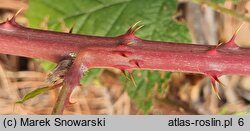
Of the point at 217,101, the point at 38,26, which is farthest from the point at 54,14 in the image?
the point at 217,101

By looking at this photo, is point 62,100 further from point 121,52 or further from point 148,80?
point 148,80

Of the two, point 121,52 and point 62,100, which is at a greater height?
point 121,52

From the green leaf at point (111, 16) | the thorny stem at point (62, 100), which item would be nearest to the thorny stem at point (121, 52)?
the thorny stem at point (62, 100)

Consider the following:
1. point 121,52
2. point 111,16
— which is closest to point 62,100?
point 121,52

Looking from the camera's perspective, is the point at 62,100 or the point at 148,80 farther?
the point at 148,80

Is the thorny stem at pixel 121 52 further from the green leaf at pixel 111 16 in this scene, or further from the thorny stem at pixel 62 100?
the green leaf at pixel 111 16

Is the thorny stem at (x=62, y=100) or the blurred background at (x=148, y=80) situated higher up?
the blurred background at (x=148, y=80)

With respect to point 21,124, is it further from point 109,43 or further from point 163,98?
point 163,98

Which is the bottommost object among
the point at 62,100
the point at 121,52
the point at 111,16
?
the point at 62,100
